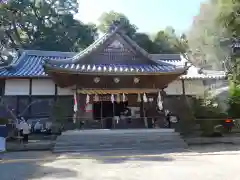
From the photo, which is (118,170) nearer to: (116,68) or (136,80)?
(116,68)

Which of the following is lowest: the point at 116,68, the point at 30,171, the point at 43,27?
the point at 30,171

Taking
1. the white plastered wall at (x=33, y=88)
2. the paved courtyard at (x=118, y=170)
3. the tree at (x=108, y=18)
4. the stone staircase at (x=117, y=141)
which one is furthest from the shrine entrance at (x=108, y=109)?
the tree at (x=108, y=18)

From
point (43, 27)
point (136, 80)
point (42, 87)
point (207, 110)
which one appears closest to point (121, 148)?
point (136, 80)

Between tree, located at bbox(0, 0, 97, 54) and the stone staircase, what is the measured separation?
24.5 metres

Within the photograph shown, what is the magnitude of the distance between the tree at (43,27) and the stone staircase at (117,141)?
24.5 m

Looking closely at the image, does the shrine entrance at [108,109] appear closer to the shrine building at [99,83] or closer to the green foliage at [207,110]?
the shrine building at [99,83]

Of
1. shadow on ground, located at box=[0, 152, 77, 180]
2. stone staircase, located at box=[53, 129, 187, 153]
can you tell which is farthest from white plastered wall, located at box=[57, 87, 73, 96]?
shadow on ground, located at box=[0, 152, 77, 180]

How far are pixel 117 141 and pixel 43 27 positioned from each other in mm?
29222

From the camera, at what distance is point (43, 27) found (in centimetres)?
3781

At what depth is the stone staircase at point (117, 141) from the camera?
12844 millimetres

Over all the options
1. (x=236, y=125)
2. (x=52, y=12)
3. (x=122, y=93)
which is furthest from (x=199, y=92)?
(x=52, y=12)

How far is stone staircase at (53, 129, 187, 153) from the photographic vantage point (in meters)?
12.8

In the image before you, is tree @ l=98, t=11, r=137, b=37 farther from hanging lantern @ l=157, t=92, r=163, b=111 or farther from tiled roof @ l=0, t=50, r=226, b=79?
hanging lantern @ l=157, t=92, r=163, b=111

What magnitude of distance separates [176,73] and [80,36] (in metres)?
27.6
